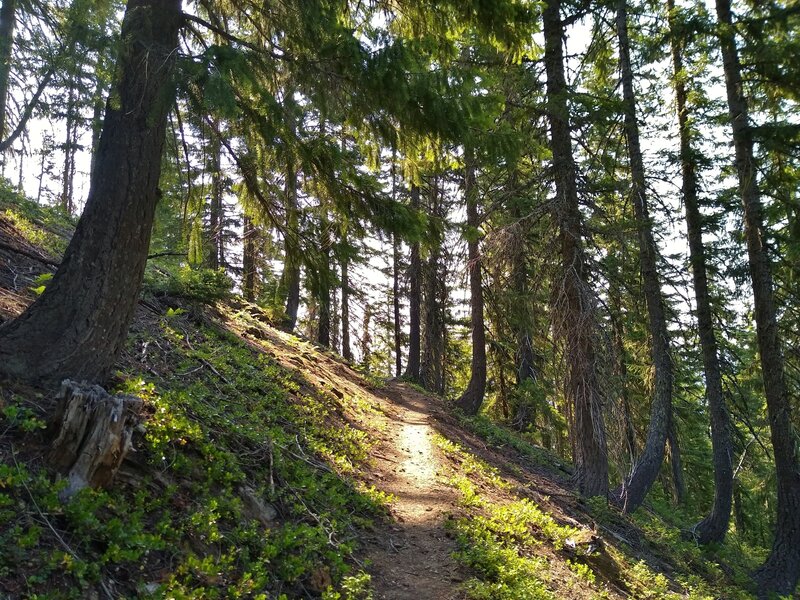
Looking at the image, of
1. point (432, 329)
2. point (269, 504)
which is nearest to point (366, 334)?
point (432, 329)

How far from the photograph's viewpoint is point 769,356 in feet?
31.9

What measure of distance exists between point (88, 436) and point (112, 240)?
1.78 m

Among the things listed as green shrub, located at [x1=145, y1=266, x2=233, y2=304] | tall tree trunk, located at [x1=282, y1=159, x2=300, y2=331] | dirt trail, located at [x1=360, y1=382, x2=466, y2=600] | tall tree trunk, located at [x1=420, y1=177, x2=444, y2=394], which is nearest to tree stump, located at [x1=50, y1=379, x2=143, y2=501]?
dirt trail, located at [x1=360, y1=382, x2=466, y2=600]

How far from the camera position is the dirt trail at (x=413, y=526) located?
15.6 feet

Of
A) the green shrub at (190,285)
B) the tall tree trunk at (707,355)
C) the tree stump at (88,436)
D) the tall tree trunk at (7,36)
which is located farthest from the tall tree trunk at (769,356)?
the tall tree trunk at (7,36)

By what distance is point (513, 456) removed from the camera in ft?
41.3

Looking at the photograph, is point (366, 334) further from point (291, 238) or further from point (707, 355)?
point (291, 238)

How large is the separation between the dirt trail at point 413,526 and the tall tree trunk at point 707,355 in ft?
21.6

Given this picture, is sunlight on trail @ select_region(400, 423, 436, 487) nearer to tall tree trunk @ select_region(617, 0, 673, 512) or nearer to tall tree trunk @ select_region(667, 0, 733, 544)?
tall tree trunk @ select_region(617, 0, 673, 512)

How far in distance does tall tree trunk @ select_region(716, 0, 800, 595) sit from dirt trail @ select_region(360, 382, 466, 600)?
6418 millimetres

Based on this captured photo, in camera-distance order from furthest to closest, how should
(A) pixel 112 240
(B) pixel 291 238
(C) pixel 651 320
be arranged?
(C) pixel 651 320, (B) pixel 291 238, (A) pixel 112 240

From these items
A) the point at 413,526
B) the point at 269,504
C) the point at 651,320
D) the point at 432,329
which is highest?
the point at 651,320

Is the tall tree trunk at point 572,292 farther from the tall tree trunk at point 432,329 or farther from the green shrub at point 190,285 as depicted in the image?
the tall tree trunk at point 432,329

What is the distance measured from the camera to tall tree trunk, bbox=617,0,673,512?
33.5 feet
